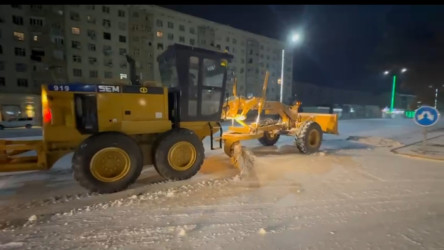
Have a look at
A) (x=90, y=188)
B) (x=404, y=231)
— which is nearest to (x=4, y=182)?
(x=90, y=188)

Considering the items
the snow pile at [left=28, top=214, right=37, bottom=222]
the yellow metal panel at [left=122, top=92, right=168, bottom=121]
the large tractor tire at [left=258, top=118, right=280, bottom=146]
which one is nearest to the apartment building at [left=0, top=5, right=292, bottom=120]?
the large tractor tire at [left=258, top=118, right=280, bottom=146]

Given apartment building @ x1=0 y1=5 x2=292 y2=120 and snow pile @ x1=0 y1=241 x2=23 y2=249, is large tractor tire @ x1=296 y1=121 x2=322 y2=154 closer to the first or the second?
snow pile @ x1=0 y1=241 x2=23 y2=249

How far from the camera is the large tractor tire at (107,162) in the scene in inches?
189

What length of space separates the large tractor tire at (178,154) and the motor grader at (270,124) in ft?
4.83

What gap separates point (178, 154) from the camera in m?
5.80

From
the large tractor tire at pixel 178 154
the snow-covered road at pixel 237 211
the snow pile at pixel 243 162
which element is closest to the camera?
the snow-covered road at pixel 237 211

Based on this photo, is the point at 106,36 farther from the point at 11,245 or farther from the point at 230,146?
the point at 11,245

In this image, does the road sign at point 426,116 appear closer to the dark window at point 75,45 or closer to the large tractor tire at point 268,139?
the large tractor tire at point 268,139

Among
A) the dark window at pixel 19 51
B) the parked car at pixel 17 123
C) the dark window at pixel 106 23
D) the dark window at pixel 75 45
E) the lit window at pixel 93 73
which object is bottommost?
the parked car at pixel 17 123

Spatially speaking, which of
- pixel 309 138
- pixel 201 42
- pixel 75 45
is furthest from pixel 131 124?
pixel 201 42

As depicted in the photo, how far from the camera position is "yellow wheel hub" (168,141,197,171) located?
5715 millimetres

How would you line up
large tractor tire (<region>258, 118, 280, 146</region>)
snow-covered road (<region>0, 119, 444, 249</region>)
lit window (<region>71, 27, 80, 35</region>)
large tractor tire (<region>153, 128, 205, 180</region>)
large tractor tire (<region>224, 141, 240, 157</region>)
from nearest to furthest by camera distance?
1. snow-covered road (<region>0, 119, 444, 249</region>)
2. large tractor tire (<region>153, 128, 205, 180</region>)
3. large tractor tire (<region>224, 141, 240, 157</region>)
4. large tractor tire (<region>258, 118, 280, 146</region>)
5. lit window (<region>71, 27, 80, 35</region>)

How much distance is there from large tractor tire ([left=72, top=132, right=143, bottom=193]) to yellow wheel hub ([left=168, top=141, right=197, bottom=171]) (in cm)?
67

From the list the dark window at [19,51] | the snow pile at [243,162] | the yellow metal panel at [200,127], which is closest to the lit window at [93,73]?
the dark window at [19,51]
